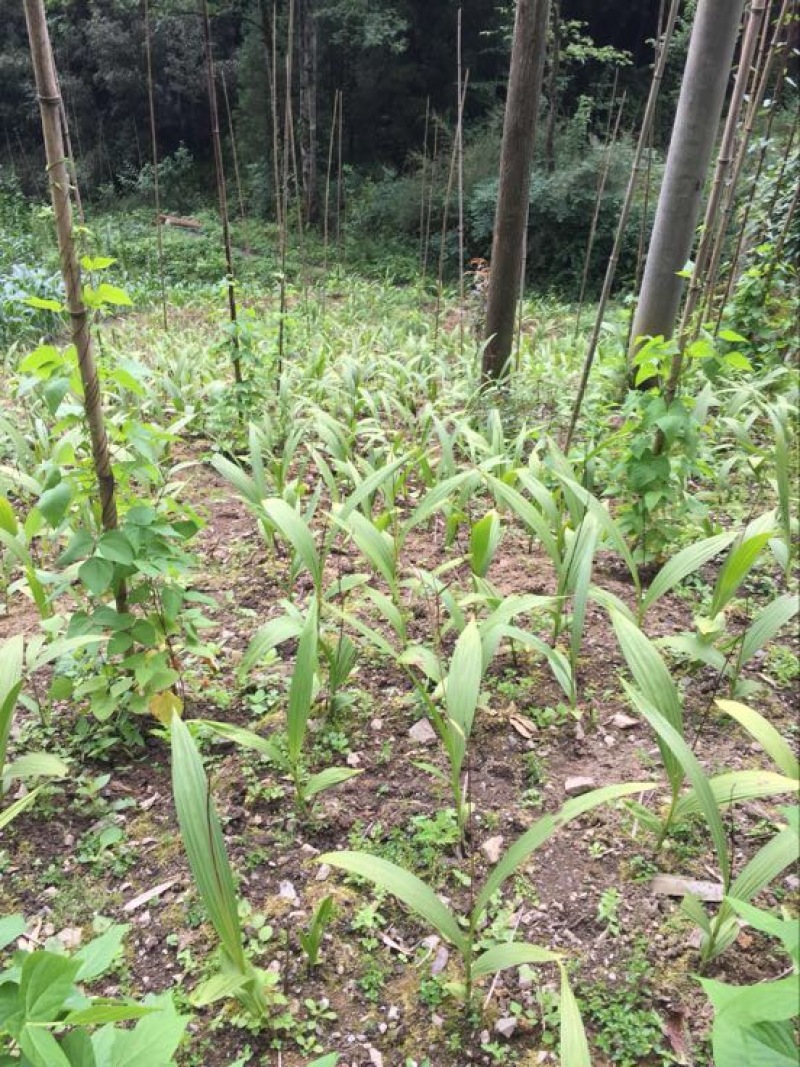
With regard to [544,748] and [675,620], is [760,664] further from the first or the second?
[544,748]

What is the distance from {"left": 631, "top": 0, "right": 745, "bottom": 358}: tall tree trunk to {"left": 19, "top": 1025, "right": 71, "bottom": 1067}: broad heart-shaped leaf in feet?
8.70

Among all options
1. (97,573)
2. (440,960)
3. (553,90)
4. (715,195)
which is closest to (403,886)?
(440,960)

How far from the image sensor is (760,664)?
1.88m

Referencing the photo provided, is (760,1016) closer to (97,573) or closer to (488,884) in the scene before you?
(488,884)

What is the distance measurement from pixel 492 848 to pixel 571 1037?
0.48 meters

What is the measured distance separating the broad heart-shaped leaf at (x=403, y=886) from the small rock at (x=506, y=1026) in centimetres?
16

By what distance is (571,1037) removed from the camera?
908mm

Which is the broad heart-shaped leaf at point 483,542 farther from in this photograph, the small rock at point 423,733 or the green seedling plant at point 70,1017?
the green seedling plant at point 70,1017

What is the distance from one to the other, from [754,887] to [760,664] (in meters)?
0.96

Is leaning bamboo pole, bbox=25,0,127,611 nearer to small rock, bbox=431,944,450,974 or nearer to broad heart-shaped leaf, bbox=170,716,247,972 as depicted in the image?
broad heart-shaped leaf, bbox=170,716,247,972

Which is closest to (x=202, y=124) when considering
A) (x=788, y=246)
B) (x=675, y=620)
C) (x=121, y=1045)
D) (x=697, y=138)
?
(x=788, y=246)

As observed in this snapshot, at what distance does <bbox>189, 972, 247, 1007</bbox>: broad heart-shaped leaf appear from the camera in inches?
39.3

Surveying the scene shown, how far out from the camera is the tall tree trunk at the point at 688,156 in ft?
9.00

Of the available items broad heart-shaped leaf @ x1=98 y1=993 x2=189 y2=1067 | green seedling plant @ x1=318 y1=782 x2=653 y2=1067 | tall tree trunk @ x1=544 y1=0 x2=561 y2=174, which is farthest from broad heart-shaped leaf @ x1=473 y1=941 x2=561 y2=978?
tall tree trunk @ x1=544 y1=0 x2=561 y2=174
